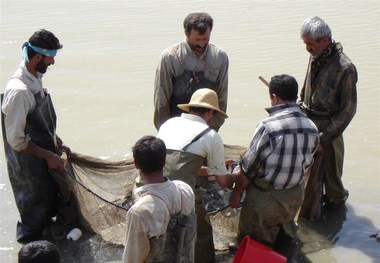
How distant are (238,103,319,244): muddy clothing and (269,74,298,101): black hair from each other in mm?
76

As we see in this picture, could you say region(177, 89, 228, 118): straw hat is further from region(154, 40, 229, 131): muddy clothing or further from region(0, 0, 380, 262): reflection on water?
region(0, 0, 380, 262): reflection on water

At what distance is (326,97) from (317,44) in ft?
1.61

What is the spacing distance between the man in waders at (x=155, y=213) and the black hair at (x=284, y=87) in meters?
1.25

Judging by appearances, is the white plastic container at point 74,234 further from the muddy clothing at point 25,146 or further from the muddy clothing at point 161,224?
the muddy clothing at point 161,224

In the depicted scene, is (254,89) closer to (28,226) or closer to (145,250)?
(28,226)

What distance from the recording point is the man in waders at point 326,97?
552cm

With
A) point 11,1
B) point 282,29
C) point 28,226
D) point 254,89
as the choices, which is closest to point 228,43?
point 282,29

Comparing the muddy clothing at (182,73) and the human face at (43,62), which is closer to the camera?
the human face at (43,62)

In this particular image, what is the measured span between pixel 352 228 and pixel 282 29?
6.90 metres

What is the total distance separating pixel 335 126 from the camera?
5609 mm

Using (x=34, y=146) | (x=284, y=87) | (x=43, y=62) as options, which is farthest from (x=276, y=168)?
(x=43, y=62)

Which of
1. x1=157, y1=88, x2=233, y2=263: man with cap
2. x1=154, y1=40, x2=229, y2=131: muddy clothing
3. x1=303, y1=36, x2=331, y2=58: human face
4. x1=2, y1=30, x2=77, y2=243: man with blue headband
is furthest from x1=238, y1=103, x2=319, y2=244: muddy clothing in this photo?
x1=2, y1=30, x2=77, y2=243: man with blue headband

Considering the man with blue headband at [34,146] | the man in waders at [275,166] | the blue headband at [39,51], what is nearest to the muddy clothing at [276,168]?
the man in waders at [275,166]

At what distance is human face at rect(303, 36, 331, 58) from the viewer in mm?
5496
